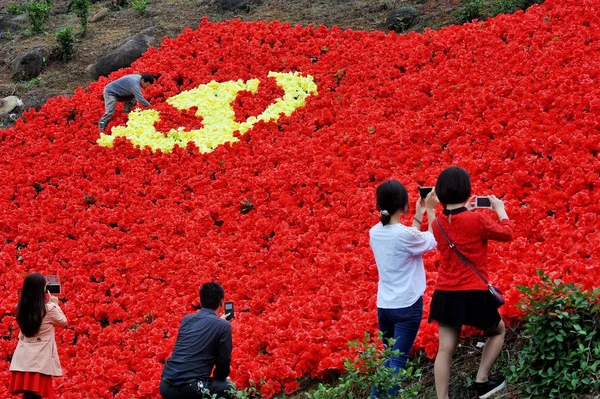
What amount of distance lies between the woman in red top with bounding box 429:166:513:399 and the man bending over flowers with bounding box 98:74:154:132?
7.97 metres

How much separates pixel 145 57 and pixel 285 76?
339 cm

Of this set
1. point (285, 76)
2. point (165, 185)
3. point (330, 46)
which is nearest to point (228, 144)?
point (165, 185)

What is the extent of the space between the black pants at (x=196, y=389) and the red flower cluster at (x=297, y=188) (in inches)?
19.9

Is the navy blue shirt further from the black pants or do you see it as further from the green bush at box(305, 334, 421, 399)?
the green bush at box(305, 334, 421, 399)

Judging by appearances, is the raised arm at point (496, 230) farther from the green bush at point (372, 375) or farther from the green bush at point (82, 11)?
the green bush at point (82, 11)

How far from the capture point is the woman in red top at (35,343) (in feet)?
20.2

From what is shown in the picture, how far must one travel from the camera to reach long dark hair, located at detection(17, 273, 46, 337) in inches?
242

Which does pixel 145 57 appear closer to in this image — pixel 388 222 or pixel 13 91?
pixel 13 91

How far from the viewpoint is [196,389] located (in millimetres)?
5488

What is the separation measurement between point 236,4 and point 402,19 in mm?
4576

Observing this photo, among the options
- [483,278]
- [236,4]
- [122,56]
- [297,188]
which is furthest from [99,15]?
[483,278]

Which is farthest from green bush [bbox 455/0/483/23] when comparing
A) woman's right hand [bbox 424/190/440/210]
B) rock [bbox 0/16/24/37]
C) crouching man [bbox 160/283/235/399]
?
rock [bbox 0/16/24/37]

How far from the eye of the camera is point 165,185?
10.1 meters

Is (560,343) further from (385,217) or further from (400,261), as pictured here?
(385,217)
